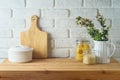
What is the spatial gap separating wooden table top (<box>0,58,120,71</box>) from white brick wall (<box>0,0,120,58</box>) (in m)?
0.19

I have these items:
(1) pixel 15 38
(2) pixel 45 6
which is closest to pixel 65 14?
(2) pixel 45 6

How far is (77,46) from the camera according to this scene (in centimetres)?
148

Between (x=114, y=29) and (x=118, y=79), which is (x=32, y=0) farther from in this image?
(x=118, y=79)

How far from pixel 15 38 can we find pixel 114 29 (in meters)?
0.69

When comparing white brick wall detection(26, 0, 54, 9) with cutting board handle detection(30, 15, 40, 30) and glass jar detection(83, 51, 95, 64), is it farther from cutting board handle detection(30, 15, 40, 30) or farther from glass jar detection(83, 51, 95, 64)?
glass jar detection(83, 51, 95, 64)

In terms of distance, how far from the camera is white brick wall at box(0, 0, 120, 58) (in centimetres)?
152

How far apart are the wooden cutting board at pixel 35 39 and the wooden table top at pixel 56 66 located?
0.33ft

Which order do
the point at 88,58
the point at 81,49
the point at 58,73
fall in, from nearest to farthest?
1. the point at 58,73
2. the point at 88,58
3. the point at 81,49

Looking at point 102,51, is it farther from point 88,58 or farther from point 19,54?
point 19,54

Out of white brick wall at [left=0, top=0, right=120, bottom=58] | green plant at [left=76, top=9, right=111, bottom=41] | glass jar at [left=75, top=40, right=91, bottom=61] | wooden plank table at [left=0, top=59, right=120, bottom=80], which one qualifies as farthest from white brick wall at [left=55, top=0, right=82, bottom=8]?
wooden plank table at [left=0, top=59, right=120, bottom=80]

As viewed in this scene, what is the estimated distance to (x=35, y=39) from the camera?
1519mm

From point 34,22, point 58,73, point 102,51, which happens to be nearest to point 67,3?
point 34,22

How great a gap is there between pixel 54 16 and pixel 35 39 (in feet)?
0.68

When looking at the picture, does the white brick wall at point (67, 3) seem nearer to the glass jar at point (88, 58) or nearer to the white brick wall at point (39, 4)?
the white brick wall at point (39, 4)
